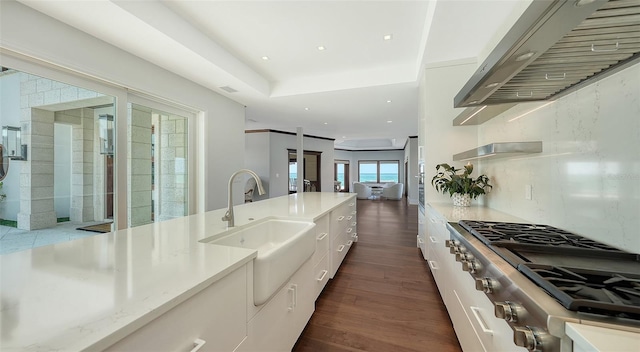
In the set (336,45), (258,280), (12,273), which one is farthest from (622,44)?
(336,45)

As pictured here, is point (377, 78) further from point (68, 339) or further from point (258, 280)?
point (68, 339)

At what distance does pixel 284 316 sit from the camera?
4.30 ft

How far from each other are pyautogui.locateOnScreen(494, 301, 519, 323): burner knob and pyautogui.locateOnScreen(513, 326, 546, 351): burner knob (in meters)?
0.06

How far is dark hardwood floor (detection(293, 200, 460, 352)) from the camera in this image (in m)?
1.62

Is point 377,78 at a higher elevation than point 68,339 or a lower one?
higher

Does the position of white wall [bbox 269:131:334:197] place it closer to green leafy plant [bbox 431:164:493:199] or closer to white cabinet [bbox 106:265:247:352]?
green leafy plant [bbox 431:164:493:199]

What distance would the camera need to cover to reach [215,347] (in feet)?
2.60

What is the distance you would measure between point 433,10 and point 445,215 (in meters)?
1.80

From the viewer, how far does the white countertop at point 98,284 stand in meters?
0.49

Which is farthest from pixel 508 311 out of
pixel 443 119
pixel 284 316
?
pixel 443 119

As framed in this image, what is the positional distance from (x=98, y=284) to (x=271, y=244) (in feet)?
3.80

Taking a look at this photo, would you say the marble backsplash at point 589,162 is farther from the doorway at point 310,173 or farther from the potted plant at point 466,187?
the doorway at point 310,173

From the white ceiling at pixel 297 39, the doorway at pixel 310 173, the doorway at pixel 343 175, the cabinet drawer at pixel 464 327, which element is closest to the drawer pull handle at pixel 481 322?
the cabinet drawer at pixel 464 327

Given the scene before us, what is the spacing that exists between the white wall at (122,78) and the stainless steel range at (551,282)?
3.42m
